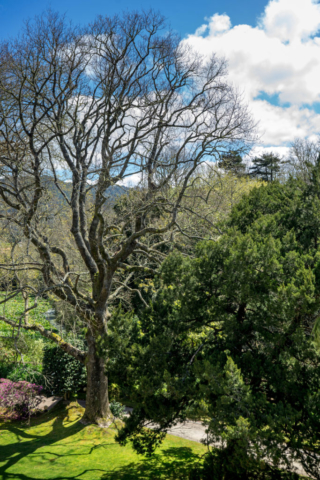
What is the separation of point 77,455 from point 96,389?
1.76m

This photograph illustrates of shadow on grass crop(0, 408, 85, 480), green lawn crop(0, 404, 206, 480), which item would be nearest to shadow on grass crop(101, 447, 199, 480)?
green lawn crop(0, 404, 206, 480)

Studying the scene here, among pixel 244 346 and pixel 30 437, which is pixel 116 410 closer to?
pixel 30 437

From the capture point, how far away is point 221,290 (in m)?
5.45

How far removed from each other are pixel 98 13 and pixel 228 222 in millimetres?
6594

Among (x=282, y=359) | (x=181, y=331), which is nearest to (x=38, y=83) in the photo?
(x=181, y=331)

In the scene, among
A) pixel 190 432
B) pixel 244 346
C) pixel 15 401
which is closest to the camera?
pixel 244 346

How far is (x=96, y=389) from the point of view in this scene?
9.93m

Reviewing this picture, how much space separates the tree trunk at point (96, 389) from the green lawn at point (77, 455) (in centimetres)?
33

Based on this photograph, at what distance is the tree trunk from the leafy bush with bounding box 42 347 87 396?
2390 mm

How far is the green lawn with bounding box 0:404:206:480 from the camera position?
7.61m

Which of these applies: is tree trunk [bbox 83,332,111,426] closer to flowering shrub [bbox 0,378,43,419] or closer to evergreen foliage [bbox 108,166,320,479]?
flowering shrub [bbox 0,378,43,419]

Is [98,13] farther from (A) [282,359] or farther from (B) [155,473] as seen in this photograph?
(B) [155,473]

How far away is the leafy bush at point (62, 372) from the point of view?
40.0ft

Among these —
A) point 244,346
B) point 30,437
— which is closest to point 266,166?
point 244,346
